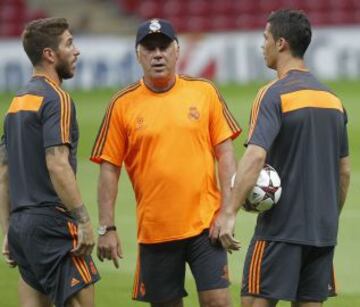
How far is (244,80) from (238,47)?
802 mm

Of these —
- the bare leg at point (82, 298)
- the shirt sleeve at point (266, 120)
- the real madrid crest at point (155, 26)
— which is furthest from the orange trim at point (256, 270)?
the real madrid crest at point (155, 26)

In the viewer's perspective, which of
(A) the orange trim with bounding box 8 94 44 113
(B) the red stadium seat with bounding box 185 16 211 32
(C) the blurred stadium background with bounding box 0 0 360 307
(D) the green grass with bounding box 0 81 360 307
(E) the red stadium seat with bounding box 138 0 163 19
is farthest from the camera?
(E) the red stadium seat with bounding box 138 0 163 19

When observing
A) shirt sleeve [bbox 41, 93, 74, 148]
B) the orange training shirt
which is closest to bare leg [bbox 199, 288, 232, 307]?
the orange training shirt

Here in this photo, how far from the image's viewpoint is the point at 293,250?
253 inches

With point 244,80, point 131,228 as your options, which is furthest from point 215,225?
point 244,80

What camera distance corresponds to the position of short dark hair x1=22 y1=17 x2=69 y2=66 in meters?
6.85

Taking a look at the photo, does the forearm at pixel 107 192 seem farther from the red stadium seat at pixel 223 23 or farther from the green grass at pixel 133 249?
the red stadium seat at pixel 223 23

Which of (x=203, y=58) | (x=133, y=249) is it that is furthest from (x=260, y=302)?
(x=203, y=58)

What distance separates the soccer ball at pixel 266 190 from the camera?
6.36 metres

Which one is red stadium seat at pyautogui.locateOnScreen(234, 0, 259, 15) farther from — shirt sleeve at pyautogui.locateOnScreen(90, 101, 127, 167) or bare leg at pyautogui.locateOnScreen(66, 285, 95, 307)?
bare leg at pyautogui.locateOnScreen(66, 285, 95, 307)

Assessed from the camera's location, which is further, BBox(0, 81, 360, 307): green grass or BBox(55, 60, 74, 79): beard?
BBox(0, 81, 360, 307): green grass

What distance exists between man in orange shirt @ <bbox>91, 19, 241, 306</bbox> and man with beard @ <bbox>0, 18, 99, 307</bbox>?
42cm

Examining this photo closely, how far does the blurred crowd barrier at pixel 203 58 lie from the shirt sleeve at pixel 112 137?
1852 centimetres

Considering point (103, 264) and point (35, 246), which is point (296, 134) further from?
point (103, 264)
